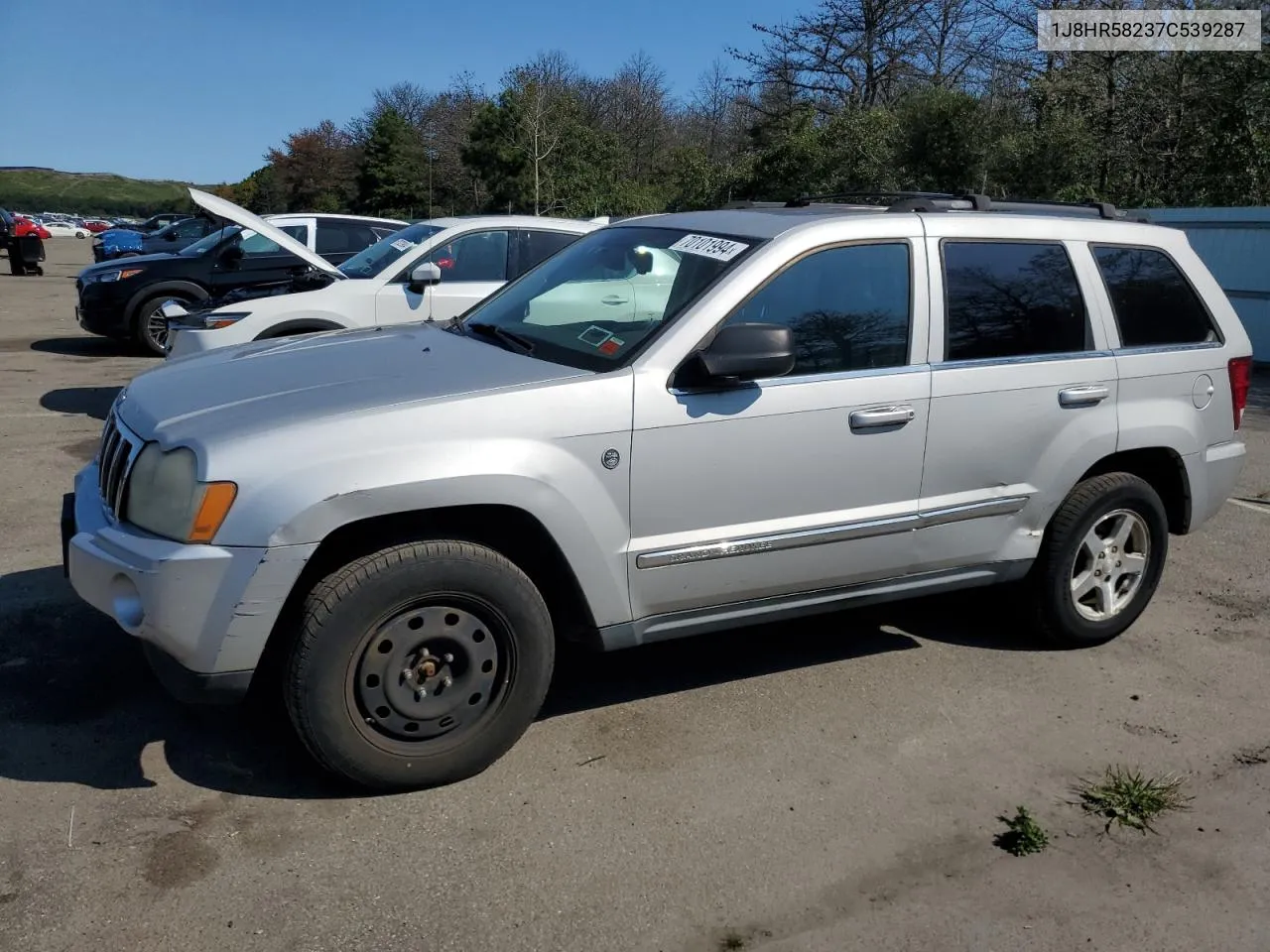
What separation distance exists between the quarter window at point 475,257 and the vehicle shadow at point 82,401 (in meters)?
3.00

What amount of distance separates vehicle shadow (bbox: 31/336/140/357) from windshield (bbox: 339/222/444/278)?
5025 mm

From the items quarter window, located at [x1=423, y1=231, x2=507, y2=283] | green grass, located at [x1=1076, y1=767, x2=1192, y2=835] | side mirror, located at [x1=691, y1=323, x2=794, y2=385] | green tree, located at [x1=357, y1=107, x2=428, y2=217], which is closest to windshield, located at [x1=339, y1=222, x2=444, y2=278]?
quarter window, located at [x1=423, y1=231, x2=507, y2=283]

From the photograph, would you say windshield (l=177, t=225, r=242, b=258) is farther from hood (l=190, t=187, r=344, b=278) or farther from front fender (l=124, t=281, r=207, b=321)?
hood (l=190, t=187, r=344, b=278)

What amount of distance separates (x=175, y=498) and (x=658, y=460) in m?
1.48

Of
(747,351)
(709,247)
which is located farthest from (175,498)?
(709,247)

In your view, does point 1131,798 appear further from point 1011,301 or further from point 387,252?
point 387,252

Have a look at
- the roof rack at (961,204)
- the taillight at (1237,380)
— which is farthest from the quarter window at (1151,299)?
the roof rack at (961,204)

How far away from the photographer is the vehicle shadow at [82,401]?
941 cm

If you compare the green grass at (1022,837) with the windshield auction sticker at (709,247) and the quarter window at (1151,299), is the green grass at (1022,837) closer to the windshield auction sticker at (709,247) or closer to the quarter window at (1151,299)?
the windshield auction sticker at (709,247)

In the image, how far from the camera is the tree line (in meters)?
18.2

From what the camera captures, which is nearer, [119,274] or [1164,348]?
[1164,348]

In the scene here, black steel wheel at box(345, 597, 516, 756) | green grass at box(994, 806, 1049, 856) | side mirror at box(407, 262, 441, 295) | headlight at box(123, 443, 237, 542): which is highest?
side mirror at box(407, 262, 441, 295)

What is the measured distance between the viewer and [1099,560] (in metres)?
4.90

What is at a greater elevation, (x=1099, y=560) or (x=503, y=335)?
(x=503, y=335)
